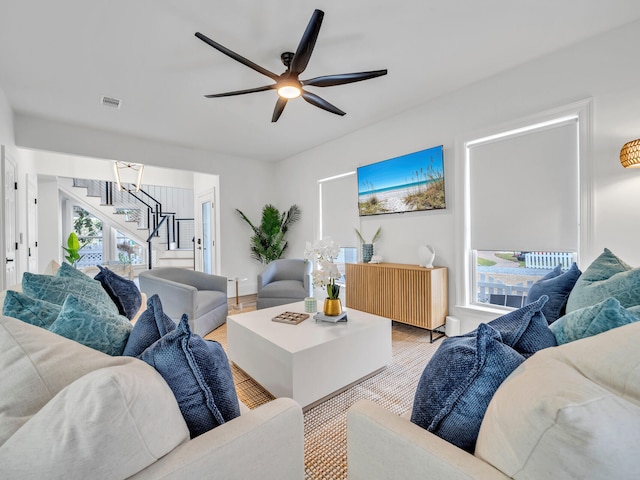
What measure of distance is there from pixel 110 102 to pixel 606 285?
14.6 feet

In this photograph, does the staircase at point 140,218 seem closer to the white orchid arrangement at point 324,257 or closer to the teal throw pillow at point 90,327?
the white orchid arrangement at point 324,257

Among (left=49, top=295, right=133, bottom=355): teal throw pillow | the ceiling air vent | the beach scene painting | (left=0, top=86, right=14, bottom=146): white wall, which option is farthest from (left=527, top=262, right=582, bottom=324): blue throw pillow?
(left=0, top=86, right=14, bottom=146): white wall

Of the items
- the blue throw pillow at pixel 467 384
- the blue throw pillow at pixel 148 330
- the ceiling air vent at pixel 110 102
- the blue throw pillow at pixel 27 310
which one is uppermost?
the ceiling air vent at pixel 110 102

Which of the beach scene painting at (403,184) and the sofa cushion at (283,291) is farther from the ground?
the beach scene painting at (403,184)

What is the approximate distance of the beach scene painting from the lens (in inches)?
126

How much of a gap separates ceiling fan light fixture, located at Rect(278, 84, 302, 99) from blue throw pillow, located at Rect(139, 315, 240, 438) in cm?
207

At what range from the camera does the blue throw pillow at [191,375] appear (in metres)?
0.78

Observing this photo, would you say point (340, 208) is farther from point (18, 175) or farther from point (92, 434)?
point (18, 175)

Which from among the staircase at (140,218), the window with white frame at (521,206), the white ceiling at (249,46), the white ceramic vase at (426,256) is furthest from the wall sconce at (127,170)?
the window with white frame at (521,206)

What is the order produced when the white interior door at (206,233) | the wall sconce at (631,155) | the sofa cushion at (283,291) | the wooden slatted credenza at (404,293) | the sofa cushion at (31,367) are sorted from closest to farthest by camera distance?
1. the sofa cushion at (31,367)
2. the wall sconce at (631,155)
3. the wooden slatted credenza at (404,293)
4. the sofa cushion at (283,291)
5. the white interior door at (206,233)

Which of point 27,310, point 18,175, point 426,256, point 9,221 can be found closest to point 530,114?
point 426,256

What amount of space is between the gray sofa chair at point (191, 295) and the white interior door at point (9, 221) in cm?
133

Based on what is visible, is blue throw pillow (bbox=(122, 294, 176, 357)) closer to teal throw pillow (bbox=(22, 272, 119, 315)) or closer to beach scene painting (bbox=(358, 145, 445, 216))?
teal throw pillow (bbox=(22, 272, 119, 315))

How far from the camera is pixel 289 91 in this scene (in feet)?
7.71
